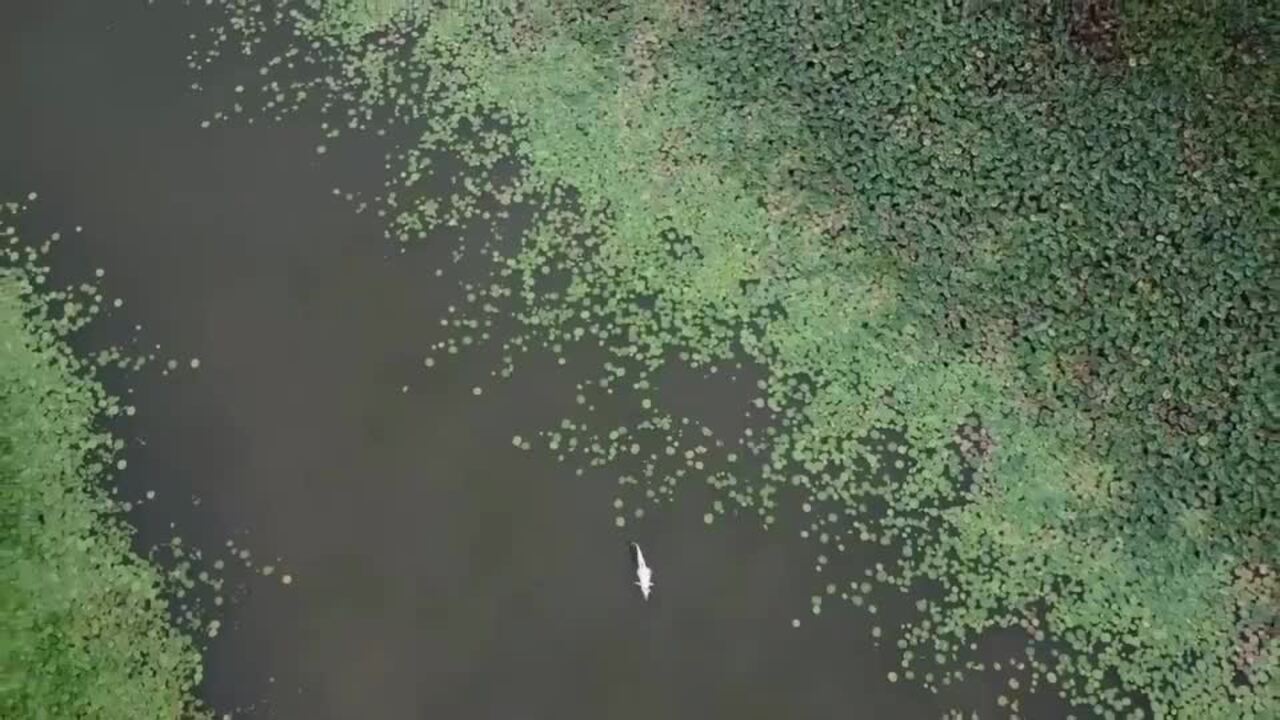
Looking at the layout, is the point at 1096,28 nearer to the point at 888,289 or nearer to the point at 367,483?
the point at 888,289

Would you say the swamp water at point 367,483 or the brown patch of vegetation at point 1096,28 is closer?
the swamp water at point 367,483

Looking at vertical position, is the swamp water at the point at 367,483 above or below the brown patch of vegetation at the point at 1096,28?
below

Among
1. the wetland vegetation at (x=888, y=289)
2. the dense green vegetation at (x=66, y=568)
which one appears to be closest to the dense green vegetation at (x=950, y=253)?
the wetland vegetation at (x=888, y=289)

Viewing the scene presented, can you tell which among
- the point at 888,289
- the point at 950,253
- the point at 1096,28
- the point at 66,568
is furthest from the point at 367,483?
the point at 1096,28

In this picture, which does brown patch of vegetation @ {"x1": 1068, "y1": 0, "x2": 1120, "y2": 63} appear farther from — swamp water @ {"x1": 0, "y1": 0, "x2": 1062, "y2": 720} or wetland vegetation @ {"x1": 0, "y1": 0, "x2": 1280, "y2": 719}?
swamp water @ {"x1": 0, "y1": 0, "x2": 1062, "y2": 720}

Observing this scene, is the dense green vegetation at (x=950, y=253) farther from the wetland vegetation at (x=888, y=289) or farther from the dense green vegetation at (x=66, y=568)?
the dense green vegetation at (x=66, y=568)

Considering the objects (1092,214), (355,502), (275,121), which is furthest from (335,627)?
(1092,214)
